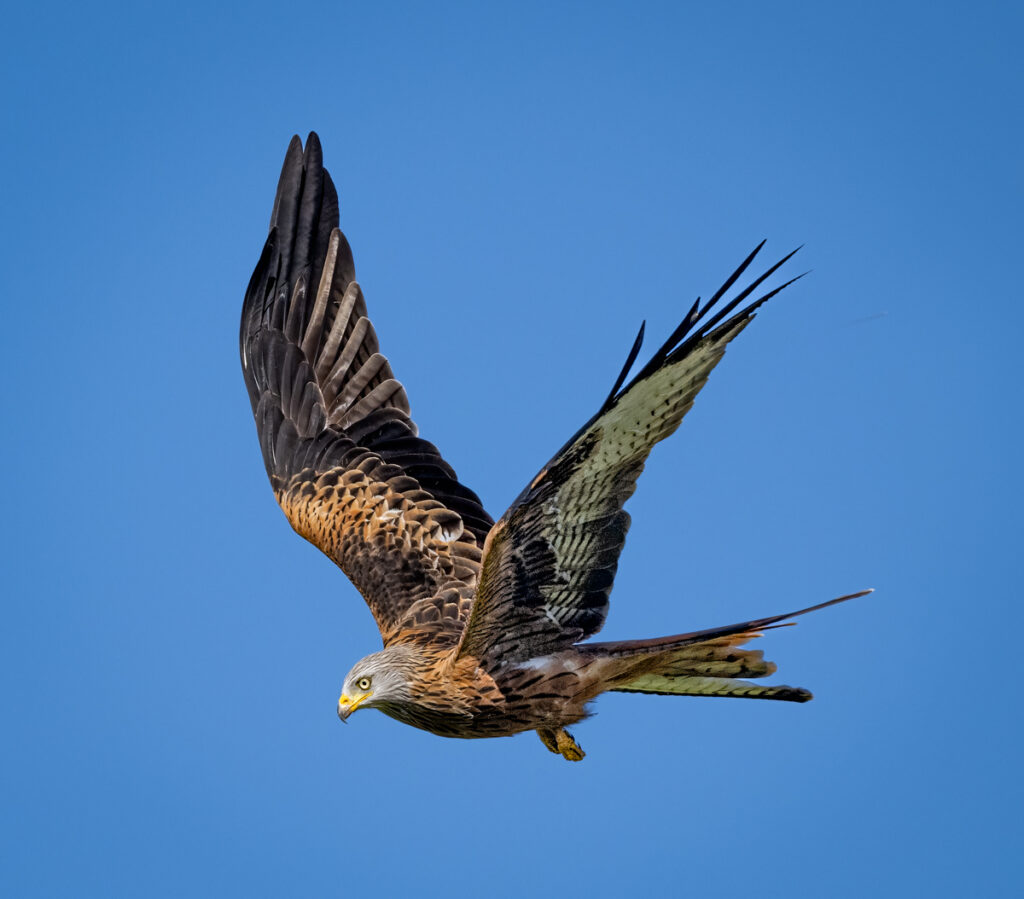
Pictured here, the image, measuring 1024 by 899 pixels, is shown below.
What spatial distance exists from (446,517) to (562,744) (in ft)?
4.01

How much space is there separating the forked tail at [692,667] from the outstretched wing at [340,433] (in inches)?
37.6

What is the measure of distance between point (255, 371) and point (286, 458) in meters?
0.61

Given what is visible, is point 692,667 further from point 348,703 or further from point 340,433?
point 340,433

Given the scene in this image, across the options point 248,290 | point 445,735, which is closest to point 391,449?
point 248,290

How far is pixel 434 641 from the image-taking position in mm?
6316

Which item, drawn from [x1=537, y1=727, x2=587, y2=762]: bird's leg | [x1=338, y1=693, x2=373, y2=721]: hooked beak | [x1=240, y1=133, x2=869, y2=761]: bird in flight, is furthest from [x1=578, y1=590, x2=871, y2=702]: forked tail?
[x1=338, y1=693, x2=373, y2=721]: hooked beak

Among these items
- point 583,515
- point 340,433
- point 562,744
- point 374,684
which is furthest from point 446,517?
point 583,515

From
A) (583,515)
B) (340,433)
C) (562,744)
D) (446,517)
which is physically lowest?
(562,744)

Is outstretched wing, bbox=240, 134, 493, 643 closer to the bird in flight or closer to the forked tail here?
the bird in flight

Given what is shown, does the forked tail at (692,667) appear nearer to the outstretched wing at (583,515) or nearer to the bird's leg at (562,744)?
the outstretched wing at (583,515)

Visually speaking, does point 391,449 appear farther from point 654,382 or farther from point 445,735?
point 654,382

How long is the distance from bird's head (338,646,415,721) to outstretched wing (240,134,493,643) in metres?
0.72

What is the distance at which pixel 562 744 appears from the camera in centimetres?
659

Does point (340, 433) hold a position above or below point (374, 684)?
above
